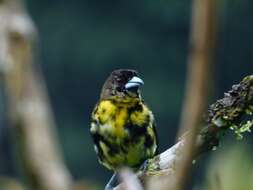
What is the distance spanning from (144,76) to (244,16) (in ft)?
7.77

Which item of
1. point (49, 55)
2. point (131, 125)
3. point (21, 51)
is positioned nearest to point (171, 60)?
point (49, 55)

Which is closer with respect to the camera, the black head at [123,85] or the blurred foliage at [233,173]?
the blurred foliage at [233,173]

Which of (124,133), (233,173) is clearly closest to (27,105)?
(233,173)

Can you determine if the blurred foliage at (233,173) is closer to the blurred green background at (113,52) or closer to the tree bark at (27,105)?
the tree bark at (27,105)

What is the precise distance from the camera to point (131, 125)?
443 centimetres

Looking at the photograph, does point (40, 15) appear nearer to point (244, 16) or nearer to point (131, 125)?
point (244, 16)

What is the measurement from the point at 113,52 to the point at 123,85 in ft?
53.7

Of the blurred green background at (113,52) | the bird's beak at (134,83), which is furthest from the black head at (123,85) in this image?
the blurred green background at (113,52)

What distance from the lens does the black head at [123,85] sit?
4664mm

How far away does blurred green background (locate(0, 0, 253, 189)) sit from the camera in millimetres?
19406

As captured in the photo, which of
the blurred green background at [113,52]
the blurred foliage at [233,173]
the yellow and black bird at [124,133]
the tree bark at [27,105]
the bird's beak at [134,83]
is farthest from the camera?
the blurred green background at [113,52]

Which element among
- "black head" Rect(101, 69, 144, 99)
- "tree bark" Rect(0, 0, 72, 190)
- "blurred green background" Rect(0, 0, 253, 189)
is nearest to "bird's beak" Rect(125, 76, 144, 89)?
"black head" Rect(101, 69, 144, 99)

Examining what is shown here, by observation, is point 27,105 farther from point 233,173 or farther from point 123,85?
point 123,85

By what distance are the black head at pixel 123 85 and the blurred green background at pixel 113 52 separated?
1331 centimetres
